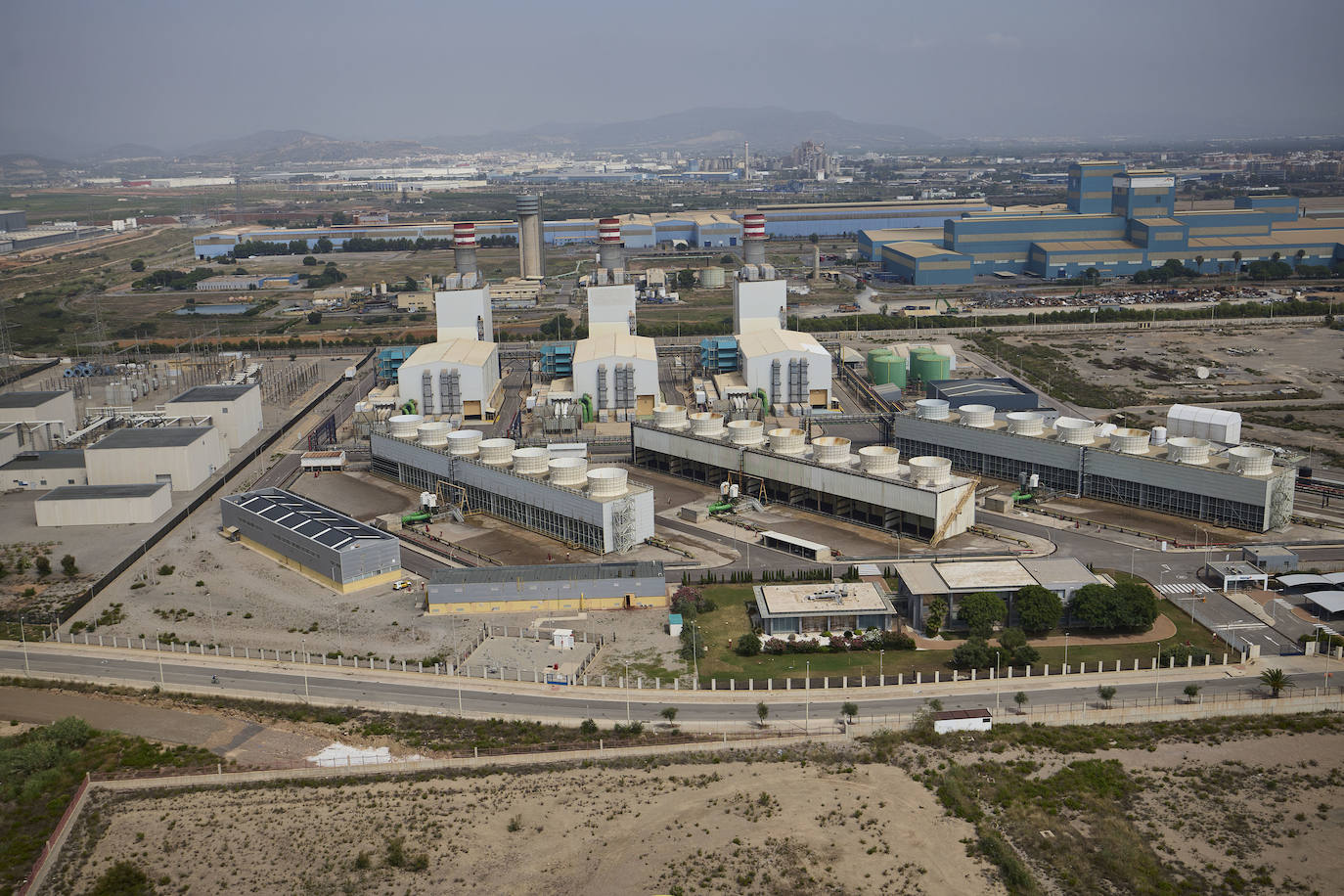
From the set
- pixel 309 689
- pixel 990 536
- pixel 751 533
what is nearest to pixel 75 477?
pixel 309 689

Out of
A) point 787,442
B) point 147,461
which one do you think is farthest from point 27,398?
point 787,442

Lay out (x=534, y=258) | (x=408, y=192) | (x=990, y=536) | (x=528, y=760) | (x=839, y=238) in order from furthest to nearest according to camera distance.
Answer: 1. (x=408, y=192)
2. (x=839, y=238)
3. (x=534, y=258)
4. (x=990, y=536)
5. (x=528, y=760)

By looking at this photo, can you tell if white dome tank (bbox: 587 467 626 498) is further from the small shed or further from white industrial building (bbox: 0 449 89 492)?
white industrial building (bbox: 0 449 89 492)

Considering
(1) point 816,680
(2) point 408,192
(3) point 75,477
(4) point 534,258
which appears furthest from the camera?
(2) point 408,192

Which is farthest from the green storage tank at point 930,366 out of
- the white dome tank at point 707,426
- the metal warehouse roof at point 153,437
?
the metal warehouse roof at point 153,437

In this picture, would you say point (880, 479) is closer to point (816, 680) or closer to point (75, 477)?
point (816, 680)

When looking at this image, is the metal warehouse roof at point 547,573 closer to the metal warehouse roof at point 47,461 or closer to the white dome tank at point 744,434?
the white dome tank at point 744,434

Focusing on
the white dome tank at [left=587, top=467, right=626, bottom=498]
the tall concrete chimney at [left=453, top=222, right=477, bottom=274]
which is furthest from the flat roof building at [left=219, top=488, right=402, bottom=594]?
the tall concrete chimney at [left=453, top=222, right=477, bottom=274]
